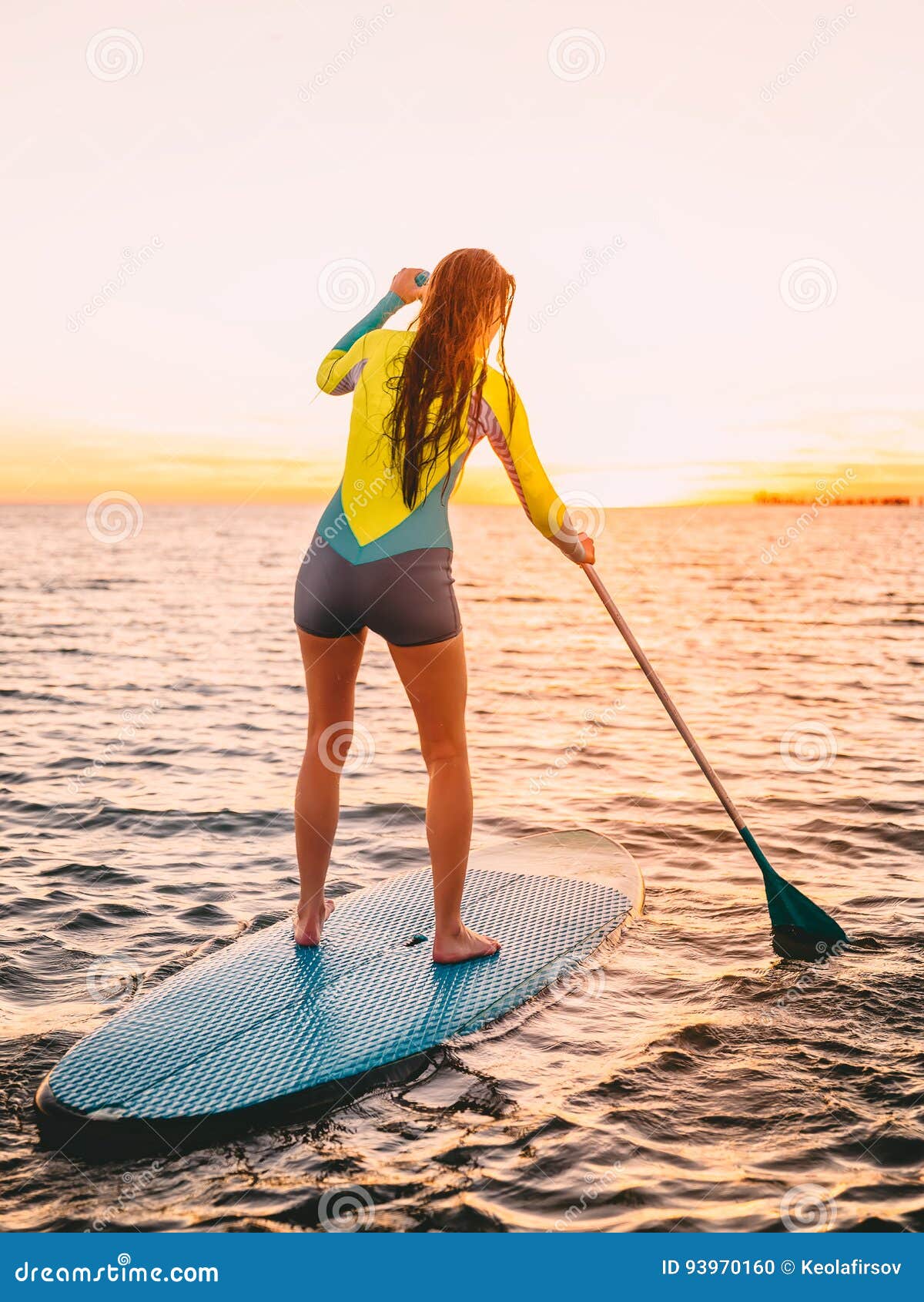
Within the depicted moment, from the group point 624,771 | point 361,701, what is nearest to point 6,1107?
point 624,771

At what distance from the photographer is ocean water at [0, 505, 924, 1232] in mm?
2613

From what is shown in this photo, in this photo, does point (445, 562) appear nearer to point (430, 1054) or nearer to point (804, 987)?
point (430, 1054)

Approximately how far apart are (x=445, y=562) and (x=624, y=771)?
3.99 meters

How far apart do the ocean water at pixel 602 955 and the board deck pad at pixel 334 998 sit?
4.2 inches

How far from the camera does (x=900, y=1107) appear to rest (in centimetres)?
294
